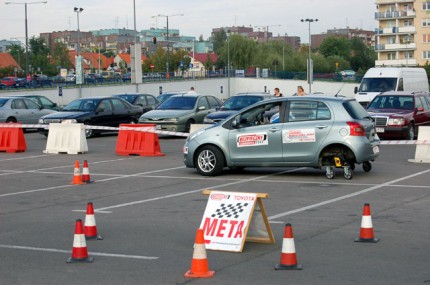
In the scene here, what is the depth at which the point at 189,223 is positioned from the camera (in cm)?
1230

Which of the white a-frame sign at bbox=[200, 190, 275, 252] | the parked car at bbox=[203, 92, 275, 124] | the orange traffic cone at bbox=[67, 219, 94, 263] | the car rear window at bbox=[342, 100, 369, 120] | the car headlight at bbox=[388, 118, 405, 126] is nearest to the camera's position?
the orange traffic cone at bbox=[67, 219, 94, 263]

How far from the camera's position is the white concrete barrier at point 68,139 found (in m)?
24.9

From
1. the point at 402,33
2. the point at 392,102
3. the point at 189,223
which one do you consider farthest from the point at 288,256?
the point at 402,33

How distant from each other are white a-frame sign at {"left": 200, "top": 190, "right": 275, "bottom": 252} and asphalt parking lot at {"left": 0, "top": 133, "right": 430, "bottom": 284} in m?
0.15

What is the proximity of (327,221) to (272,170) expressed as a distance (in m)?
7.15

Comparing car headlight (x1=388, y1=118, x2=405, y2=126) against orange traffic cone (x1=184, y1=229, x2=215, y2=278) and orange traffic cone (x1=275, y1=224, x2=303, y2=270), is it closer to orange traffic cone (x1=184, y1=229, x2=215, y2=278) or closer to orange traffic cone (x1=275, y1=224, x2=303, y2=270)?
orange traffic cone (x1=275, y1=224, x2=303, y2=270)

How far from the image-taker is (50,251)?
33.9ft

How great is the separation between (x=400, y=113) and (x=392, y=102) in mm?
A: 1317

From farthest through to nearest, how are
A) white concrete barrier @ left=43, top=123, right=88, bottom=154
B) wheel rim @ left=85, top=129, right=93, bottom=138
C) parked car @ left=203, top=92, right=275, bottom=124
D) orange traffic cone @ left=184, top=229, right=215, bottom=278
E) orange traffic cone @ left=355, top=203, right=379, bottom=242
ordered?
wheel rim @ left=85, top=129, right=93, bottom=138
parked car @ left=203, top=92, right=275, bottom=124
white concrete barrier @ left=43, top=123, right=88, bottom=154
orange traffic cone @ left=355, top=203, right=379, bottom=242
orange traffic cone @ left=184, top=229, right=215, bottom=278

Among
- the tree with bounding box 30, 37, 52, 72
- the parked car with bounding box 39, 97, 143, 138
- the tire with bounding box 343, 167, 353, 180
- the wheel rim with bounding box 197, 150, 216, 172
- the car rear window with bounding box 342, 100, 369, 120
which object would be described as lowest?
the tire with bounding box 343, 167, 353, 180

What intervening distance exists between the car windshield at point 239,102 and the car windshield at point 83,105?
481cm

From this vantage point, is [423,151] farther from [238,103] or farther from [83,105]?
[83,105]

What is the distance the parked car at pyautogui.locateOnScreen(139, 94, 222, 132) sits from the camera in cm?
3017

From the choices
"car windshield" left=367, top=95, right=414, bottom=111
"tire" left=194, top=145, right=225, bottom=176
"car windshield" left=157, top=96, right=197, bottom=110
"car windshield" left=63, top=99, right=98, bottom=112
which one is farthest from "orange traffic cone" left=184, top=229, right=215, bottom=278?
"car windshield" left=63, top=99, right=98, bottom=112
